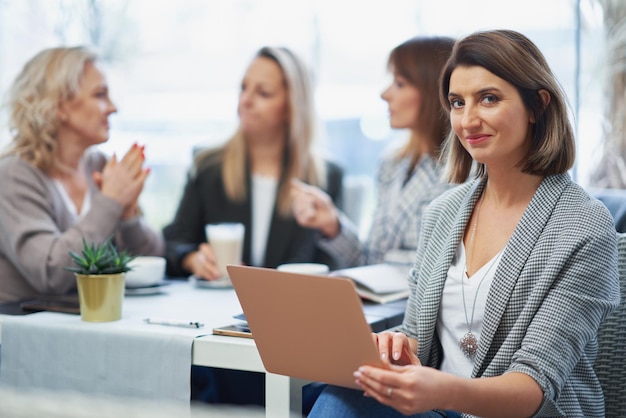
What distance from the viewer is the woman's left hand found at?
128cm

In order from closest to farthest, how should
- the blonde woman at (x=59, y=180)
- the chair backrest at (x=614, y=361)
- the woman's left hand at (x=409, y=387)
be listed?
the woman's left hand at (x=409, y=387)
the chair backrest at (x=614, y=361)
the blonde woman at (x=59, y=180)

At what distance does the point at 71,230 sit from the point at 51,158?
29cm

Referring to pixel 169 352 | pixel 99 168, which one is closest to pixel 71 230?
pixel 99 168

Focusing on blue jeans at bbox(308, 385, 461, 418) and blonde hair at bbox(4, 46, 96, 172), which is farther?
blonde hair at bbox(4, 46, 96, 172)

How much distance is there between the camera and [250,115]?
9.69 ft

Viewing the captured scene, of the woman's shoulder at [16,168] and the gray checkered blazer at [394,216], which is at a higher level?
the woman's shoulder at [16,168]

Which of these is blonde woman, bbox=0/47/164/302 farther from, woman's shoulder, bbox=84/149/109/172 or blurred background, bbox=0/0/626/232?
blurred background, bbox=0/0/626/232

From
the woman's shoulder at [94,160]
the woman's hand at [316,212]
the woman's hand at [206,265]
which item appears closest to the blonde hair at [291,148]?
the woman's hand at [316,212]

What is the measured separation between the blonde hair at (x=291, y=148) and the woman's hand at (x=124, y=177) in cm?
62

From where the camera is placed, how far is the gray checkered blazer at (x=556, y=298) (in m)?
1.41

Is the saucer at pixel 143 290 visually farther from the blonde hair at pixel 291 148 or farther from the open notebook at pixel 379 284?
the blonde hair at pixel 291 148

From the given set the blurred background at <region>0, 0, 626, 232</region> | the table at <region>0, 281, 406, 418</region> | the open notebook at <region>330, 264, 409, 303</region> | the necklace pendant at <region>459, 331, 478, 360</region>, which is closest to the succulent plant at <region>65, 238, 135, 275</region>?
the table at <region>0, 281, 406, 418</region>

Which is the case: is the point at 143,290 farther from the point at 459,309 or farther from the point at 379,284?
the point at 459,309

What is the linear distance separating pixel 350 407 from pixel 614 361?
54 cm
